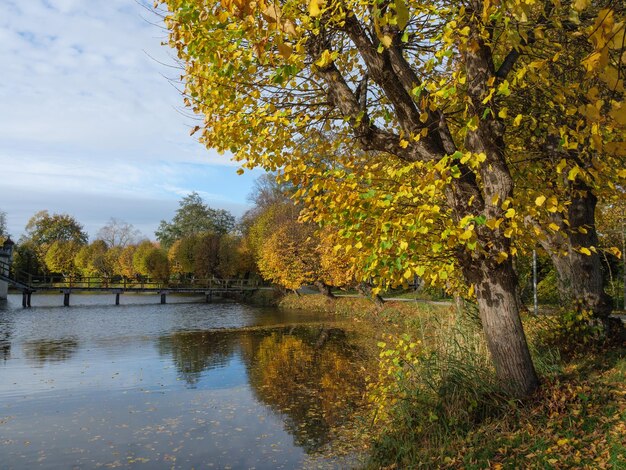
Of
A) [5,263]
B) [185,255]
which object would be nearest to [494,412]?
[5,263]

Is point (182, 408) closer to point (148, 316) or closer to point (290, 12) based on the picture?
point (290, 12)

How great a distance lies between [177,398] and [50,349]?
8.87 m

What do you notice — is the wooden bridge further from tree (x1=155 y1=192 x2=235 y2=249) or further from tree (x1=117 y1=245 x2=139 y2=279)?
tree (x1=155 y1=192 x2=235 y2=249)

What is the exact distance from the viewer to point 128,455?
7.04 meters

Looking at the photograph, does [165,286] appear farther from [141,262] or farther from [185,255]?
[141,262]

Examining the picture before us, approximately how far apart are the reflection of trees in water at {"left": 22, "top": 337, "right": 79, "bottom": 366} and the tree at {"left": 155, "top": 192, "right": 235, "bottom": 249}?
4672 cm

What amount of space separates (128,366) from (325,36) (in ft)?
36.2

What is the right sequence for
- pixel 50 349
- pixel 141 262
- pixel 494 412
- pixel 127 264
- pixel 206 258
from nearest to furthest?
pixel 494 412 < pixel 50 349 < pixel 206 258 < pixel 141 262 < pixel 127 264

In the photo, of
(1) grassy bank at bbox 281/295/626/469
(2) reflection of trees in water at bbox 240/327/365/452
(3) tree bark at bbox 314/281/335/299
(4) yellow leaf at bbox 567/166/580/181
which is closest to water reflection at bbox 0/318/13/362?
(2) reflection of trees in water at bbox 240/327/365/452

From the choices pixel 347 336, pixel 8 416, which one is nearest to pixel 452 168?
pixel 8 416

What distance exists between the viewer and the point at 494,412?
5680mm

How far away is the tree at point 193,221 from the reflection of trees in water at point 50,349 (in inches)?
1839

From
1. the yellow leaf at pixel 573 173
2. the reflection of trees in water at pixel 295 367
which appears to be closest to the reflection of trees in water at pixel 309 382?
the reflection of trees in water at pixel 295 367

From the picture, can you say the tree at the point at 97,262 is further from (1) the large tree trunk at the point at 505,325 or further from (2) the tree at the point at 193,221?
(1) the large tree trunk at the point at 505,325
